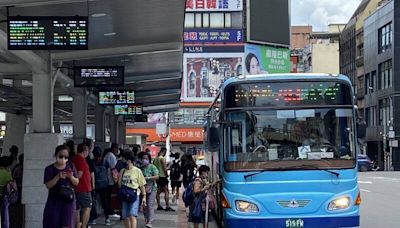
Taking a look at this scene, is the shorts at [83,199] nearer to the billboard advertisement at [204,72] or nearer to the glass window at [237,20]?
the billboard advertisement at [204,72]

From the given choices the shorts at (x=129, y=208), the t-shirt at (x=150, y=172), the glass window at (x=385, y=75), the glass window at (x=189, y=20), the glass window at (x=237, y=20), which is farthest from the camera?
the glass window at (x=237, y=20)

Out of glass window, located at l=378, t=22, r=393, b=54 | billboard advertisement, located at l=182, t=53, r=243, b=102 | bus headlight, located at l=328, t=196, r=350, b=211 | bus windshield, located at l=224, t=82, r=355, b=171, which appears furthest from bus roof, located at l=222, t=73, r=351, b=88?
billboard advertisement, located at l=182, t=53, r=243, b=102

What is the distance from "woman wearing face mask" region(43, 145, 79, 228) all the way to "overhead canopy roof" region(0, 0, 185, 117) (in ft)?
8.41

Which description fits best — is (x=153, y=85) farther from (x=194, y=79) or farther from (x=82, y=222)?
(x=194, y=79)

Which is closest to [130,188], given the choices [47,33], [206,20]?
[47,33]

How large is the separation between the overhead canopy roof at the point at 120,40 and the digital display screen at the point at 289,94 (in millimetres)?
2043

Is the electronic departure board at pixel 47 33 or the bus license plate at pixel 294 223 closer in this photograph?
the electronic departure board at pixel 47 33

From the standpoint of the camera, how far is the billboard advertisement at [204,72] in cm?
8212

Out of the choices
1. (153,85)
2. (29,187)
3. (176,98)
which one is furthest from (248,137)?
(176,98)

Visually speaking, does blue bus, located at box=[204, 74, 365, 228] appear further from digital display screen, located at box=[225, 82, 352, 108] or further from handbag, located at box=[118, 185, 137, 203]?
handbag, located at box=[118, 185, 137, 203]

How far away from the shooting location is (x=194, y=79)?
270 ft

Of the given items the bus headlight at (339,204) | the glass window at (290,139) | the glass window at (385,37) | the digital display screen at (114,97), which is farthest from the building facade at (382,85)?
the bus headlight at (339,204)

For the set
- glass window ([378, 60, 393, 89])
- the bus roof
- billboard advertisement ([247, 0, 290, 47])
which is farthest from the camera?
billboard advertisement ([247, 0, 290, 47])

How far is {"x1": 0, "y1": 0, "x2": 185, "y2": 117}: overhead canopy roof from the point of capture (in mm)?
12305
